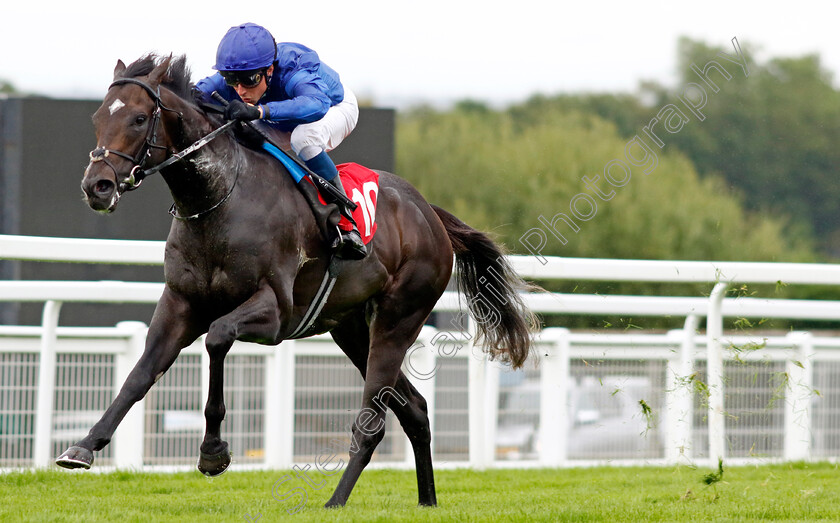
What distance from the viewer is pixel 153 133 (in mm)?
4258

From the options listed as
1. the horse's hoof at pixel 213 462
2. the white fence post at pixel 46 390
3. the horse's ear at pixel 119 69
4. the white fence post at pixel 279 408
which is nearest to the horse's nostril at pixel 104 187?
the horse's ear at pixel 119 69

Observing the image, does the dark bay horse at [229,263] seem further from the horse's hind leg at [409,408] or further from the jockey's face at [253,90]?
the jockey's face at [253,90]

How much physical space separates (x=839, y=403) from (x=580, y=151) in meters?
29.6

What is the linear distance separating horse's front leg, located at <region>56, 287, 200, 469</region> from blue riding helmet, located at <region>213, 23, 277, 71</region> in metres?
Answer: 1.00

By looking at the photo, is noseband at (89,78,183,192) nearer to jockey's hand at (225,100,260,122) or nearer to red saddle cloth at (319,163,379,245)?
jockey's hand at (225,100,260,122)

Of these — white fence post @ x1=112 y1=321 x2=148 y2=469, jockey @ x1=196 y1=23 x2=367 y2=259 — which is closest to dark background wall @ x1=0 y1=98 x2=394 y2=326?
white fence post @ x1=112 y1=321 x2=148 y2=469

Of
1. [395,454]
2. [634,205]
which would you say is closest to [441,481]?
[395,454]

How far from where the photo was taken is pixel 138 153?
4.18m

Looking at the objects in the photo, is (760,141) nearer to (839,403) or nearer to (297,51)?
(839,403)

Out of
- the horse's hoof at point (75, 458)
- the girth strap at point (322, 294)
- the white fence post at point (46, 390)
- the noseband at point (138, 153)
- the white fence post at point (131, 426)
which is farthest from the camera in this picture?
the white fence post at point (131, 426)

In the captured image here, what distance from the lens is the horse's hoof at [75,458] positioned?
3920 millimetres

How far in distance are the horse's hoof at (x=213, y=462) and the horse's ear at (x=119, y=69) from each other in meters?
1.56

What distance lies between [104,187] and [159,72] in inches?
25.7

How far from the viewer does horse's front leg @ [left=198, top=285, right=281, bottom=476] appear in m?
4.32
